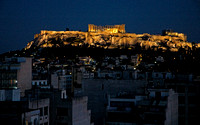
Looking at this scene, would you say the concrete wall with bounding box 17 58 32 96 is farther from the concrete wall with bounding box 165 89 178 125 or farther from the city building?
the concrete wall with bounding box 165 89 178 125

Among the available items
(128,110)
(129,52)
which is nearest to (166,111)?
(128,110)

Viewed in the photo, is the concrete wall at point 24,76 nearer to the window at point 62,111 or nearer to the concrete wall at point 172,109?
the concrete wall at point 172,109

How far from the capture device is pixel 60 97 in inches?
1007

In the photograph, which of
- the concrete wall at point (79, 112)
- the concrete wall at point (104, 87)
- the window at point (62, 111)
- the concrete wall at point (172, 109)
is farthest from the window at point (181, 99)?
the window at point (62, 111)

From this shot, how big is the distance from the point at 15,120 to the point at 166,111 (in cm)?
1243

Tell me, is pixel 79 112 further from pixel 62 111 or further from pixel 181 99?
pixel 181 99

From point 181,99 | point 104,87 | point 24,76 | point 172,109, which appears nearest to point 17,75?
point 24,76

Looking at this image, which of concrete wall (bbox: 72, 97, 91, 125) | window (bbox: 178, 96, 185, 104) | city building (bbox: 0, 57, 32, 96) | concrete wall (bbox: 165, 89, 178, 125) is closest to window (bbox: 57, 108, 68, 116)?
concrete wall (bbox: 72, 97, 91, 125)

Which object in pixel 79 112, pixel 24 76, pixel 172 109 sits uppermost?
pixel 24 76

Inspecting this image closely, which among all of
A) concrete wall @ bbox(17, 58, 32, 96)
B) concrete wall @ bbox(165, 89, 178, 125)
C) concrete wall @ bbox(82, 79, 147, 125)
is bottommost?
concrete wall @ bbox(165, 89, 178, 125)

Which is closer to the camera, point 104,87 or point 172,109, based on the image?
point 172,109

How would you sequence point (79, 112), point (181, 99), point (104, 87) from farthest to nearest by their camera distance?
point (104, 87) → point (181, 99) → point (79, 112)

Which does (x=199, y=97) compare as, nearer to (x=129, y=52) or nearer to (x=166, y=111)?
(x=166, y=111)

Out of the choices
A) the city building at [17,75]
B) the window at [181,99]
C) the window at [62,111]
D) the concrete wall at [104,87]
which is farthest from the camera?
the concrete wall at [104,87]
